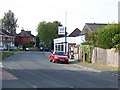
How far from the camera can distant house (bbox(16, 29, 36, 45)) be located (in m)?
161

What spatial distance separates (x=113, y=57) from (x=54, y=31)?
97.5 metres

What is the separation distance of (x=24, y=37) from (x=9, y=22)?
12.1 m

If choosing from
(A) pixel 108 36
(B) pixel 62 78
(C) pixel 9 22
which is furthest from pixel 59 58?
(C) pixel 9 22

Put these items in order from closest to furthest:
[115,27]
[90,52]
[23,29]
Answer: [115,27], [90,52], [23,29]

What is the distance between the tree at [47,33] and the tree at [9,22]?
20368 millimetres

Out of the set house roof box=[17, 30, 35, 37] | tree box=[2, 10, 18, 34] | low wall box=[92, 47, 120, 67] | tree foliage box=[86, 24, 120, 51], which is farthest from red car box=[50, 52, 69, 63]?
house roof box=[17, 30, 35, 37]

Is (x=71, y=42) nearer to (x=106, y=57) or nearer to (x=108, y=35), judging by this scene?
(x=108, y=35)

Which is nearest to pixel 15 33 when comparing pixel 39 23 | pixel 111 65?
pixel 39 23

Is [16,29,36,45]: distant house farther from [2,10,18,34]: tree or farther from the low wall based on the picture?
the low wall

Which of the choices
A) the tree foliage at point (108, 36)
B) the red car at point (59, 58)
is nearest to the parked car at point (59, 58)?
the red car at point (59, 58)

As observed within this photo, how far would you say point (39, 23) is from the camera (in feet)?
460

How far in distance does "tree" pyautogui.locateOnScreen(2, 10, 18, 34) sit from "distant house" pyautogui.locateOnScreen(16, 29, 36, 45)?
16.8ft

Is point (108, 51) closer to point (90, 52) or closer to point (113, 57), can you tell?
point (113, 57)

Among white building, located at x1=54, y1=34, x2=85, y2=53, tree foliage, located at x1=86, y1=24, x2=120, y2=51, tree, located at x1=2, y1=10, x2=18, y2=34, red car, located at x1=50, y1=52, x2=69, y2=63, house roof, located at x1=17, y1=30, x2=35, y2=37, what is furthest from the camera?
house roof, located at x1=17, y1=30, x2=35, y2=37
